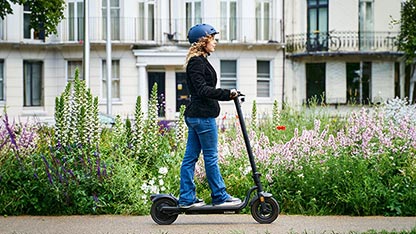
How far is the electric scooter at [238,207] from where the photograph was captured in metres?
10.5

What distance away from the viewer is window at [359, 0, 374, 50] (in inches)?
1812

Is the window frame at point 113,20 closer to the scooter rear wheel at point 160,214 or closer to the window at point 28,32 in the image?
the window at point 28,32

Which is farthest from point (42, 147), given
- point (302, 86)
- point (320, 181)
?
point (302, 86)

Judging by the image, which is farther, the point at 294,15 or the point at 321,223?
the point at 294,15

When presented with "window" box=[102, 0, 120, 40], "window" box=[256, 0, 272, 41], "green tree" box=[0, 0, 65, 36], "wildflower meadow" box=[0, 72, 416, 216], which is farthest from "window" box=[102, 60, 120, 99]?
"wildflower meadow" box=[0, 72, 416, 216]

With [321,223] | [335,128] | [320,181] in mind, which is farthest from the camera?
[335,128]

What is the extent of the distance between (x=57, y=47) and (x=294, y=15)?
11.3 metres

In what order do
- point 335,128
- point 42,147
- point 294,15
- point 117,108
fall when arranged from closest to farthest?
point 42,147 < point 335,128 < point 117,108 < point 294,15

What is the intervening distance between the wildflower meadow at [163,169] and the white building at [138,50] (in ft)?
101

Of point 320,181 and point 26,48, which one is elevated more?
point 26,48

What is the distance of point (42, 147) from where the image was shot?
1301cm

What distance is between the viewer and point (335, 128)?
1708 cm

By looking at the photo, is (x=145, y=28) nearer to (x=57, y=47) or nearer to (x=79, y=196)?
→ (x=57, y=47)

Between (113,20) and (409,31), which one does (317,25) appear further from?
(113,20)
